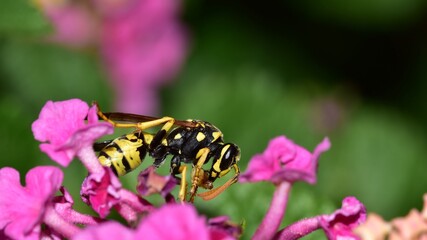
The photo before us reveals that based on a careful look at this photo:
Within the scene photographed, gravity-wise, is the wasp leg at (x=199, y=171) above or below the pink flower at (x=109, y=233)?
above

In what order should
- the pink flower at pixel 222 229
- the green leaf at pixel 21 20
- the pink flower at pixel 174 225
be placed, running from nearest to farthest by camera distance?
the pink flower at pixel 174 225 < the pink flower at pixel 222 229 < the green leaf at pixel 21 20

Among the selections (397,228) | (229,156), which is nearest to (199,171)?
(229,156)

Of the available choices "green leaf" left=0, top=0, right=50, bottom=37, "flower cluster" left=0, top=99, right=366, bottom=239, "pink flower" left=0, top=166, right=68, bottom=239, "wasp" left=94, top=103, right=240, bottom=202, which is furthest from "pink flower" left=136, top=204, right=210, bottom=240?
"green leaf" left=0, top=0, right=50, bottom=37

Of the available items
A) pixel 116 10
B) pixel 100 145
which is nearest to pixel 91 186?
pixel 100 145

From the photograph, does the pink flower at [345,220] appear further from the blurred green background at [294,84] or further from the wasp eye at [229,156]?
the blurred green background at [294,84]

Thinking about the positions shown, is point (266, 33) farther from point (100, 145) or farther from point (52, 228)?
point (52, 228)

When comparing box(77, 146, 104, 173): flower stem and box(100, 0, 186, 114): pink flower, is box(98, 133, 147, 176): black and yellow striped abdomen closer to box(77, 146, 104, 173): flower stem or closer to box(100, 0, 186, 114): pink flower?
box(77, 146, 104, 173): flower stem

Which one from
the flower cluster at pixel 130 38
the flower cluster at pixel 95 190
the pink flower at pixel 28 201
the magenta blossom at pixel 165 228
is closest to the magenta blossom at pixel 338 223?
the flower cluster at pixel 95 190

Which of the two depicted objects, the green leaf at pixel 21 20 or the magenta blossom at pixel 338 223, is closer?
the magenta blossom at pixel 338 223
